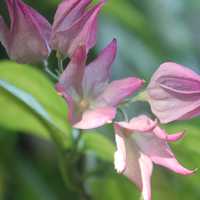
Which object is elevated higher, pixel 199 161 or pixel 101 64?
pixel 101 64

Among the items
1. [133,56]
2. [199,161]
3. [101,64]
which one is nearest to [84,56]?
[101,64]

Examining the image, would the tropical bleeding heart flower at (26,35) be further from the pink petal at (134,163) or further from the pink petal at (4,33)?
the pink petal at (134,163)

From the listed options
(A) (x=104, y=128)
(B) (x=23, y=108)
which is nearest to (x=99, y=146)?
(B) (x=23, y=108)

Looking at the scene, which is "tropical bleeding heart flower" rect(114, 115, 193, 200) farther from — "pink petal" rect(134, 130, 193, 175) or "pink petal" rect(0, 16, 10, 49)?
"pink petal" rect(0, 16, 10, 49)

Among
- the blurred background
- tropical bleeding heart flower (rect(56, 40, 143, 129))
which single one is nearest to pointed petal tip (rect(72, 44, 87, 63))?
tropical bleeding heart flower (rect(56, 40, 143, 129))

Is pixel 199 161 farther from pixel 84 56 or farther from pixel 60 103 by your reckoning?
pixel 84 56

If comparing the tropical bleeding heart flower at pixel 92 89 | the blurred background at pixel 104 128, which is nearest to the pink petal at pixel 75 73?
the tropical bleeding heart flower at pixel 92 89

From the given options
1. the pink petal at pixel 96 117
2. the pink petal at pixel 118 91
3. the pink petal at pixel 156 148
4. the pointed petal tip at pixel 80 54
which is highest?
the pointed petal tip at pixel 80 54
